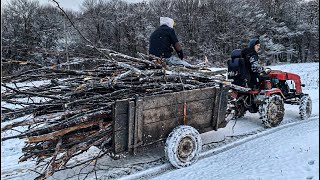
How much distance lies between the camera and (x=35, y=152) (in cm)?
461

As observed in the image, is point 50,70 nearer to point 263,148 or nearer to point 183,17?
point 263,148

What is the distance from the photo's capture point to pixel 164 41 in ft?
22.9

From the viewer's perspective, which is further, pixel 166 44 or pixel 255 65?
pixel 255 65

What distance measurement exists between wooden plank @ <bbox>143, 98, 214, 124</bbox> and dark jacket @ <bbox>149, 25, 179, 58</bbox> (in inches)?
64.7

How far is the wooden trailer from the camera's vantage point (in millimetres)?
4879

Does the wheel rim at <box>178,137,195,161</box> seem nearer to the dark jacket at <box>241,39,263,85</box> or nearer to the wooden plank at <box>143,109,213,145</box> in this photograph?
the wooden plank at <box>143,109,213,145</box>

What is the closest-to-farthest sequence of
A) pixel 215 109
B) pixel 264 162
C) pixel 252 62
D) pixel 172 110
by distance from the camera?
pixel 264 162, pixel 172 110, pixel 215 109, pixel 252 62

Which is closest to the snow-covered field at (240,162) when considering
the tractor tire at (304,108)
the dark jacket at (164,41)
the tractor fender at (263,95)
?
the tractor fender at (263,95)

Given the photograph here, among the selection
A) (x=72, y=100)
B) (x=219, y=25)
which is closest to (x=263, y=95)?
(x=72, y=100)

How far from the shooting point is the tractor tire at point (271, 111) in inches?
288

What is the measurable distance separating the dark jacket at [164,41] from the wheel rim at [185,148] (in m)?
2.22

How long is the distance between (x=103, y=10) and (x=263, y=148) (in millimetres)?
42799

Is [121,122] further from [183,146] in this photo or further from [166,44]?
[166,44]

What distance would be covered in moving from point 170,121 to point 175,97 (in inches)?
15.9
